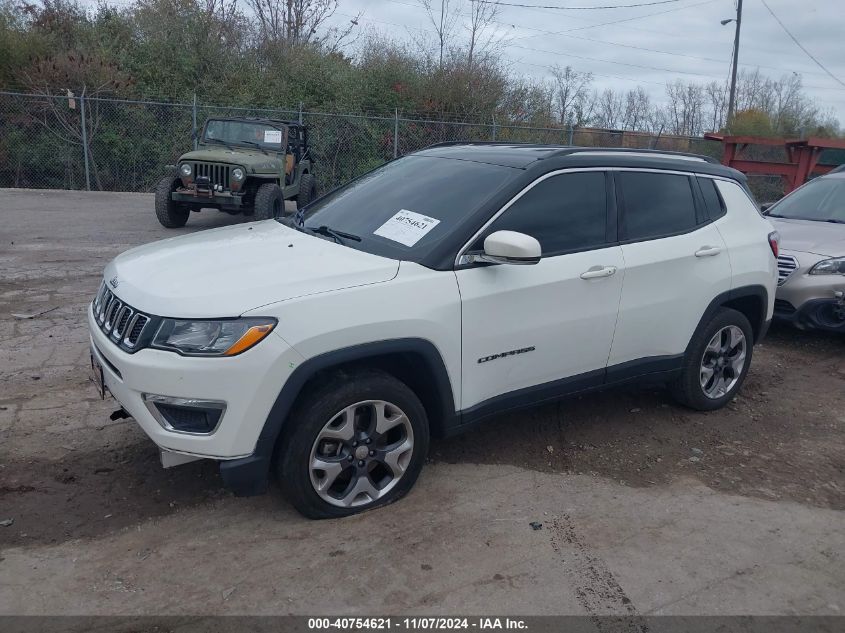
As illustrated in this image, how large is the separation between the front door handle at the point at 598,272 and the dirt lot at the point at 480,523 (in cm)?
110

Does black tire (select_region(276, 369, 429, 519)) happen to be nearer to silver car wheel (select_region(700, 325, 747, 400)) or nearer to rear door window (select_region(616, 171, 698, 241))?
rear door window (select_region(616, 171, 698, 241))

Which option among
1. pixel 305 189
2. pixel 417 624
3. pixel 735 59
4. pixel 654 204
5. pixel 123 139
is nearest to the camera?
pixel 417 624

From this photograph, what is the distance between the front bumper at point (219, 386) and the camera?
10.3ft

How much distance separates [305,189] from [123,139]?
675cm

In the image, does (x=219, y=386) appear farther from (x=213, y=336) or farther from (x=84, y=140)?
(x=84, y=140)

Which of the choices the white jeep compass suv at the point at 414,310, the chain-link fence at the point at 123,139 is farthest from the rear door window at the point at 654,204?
the chain-link fence at the point at 123,139

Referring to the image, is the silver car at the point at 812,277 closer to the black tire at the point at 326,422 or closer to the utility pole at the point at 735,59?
the black tire at the point at 326,422

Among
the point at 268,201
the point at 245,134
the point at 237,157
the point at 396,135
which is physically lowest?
the point at 268,201

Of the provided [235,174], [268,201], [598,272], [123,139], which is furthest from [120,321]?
[123,139]

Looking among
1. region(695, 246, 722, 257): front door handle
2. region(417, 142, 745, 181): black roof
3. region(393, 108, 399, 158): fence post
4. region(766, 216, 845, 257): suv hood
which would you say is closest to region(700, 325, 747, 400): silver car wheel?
region(695, 246, 722, 257): front door handle

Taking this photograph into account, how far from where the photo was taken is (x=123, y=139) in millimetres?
18203

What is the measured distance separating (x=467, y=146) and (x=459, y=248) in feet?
4.43

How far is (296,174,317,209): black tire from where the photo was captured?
14.0 meters

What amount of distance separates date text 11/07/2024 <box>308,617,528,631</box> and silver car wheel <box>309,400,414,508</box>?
0.70 m
